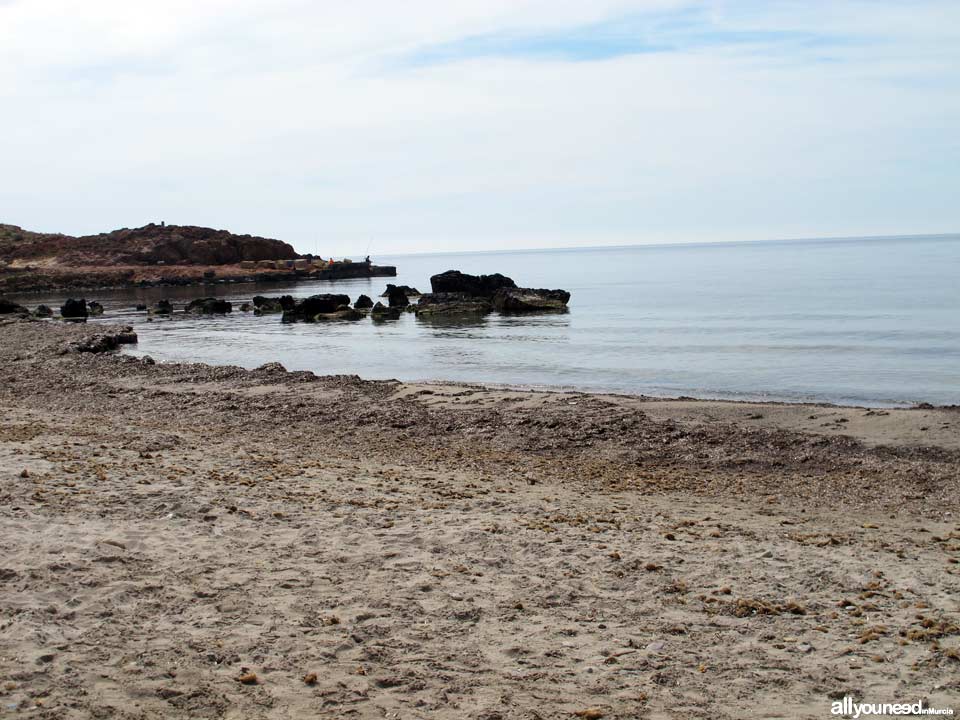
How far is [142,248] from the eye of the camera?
372ft

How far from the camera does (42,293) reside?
82750 millimetres

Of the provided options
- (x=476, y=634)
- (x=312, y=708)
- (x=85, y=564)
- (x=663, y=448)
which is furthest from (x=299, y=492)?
(x=663, y=448)

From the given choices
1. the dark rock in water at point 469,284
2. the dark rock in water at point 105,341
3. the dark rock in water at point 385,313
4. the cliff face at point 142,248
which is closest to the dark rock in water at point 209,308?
the dark rock in water at point 385,313

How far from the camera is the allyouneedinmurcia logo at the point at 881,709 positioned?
4086 mm

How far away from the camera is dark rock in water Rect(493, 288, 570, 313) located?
47.3 m

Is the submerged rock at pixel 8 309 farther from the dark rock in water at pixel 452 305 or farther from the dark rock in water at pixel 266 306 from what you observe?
the dark rock in water at pixel 452 305

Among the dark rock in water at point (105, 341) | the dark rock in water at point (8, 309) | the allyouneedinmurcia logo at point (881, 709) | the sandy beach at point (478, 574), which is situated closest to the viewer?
the allyouneedinmurcia logo at point (881, 709)

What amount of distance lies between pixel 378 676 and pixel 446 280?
4870cm

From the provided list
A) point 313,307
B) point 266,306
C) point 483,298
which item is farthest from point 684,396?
point 266,306

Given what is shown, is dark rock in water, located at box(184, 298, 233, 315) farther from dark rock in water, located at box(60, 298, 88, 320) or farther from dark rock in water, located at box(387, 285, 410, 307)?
dark rock in water, located at box(387, 285, 410, 307)

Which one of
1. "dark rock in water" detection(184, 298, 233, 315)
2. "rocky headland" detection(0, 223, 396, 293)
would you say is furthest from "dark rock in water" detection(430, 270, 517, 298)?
"rocky headland" detection(0, 223, 396, 293)

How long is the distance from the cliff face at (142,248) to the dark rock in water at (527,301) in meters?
73.9

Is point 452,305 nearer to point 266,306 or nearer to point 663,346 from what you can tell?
point 266,306

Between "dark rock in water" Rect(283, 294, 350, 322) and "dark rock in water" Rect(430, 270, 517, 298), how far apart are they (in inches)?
256
